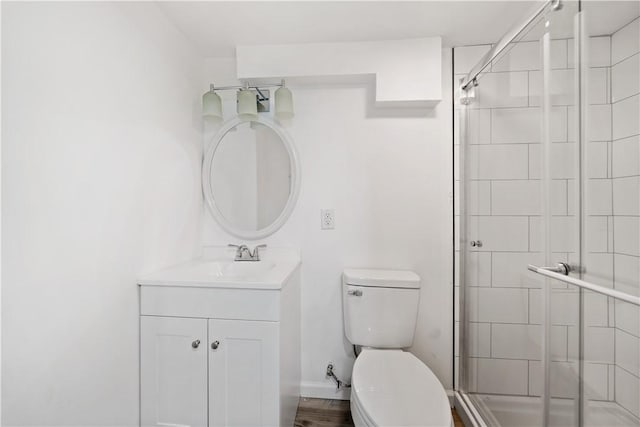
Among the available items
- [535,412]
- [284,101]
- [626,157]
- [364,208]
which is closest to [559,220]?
[626,157]

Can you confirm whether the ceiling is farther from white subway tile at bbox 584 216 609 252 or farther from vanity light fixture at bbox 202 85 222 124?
white subway tile at bbox 584 216 609 252

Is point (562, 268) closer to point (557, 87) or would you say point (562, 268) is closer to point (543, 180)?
point (543, 180)

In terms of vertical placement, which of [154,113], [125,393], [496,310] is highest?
[154,113]

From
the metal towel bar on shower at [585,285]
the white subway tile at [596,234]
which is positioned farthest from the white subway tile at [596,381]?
the white subway tile at [596,234]

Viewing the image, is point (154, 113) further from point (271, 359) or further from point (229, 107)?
Answer: point (271, 359)

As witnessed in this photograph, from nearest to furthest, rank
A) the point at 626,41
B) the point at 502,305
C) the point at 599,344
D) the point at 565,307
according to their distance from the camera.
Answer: the point at 626,41 → the point at 599,344 → the point at 565,307 → the point at 502,305

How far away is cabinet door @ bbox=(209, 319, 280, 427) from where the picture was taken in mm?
1289

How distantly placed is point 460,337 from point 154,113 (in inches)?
77.8

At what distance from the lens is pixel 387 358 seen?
1.43 meters

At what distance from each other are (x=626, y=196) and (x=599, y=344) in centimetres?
43

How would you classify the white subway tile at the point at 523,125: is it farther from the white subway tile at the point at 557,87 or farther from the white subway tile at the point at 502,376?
the white subway tile at the point at 502,376

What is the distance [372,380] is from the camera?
49.3 inches

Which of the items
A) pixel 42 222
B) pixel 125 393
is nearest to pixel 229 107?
pixel 42 222

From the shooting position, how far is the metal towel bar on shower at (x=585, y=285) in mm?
783
